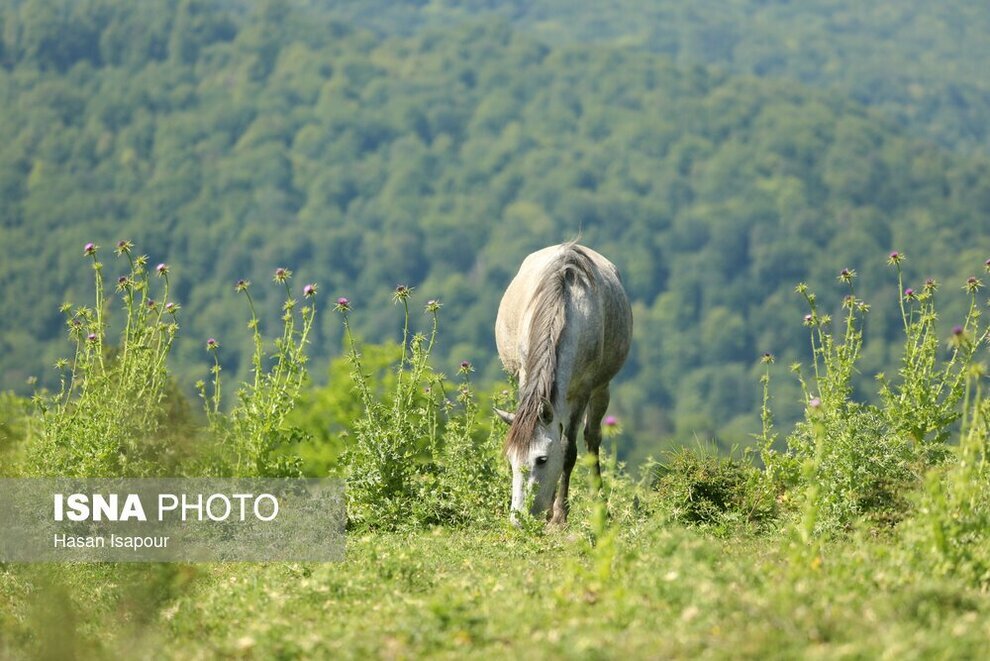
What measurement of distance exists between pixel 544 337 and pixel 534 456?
1.05 m

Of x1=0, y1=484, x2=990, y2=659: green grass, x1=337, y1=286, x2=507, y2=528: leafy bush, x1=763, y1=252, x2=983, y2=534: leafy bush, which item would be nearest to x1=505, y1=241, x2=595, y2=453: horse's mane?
x1=337, y1=286, x2=507, y2=528: leafy bush

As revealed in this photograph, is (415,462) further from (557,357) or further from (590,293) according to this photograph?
(590,293)

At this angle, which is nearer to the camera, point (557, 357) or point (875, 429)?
point (557, 357)

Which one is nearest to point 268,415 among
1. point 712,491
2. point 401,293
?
point 401,293

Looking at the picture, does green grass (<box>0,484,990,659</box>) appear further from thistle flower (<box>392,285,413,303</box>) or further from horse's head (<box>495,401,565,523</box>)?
thistle flower (<box>392,285,413,303</box>)

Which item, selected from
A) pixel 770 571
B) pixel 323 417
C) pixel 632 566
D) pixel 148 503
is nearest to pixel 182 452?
pixel 148 503

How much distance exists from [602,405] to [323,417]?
2053 inches

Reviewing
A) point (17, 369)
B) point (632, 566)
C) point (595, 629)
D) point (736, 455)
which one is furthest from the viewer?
point (17, 369)

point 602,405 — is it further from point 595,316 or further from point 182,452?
point 182,452

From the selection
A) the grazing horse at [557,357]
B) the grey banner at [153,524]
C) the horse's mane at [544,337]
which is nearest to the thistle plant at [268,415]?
the grey banner at [153,524]

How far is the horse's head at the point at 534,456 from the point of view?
11.6 meters

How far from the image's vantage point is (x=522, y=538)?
11.4 metres

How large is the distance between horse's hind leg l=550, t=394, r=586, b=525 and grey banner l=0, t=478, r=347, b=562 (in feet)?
6.56

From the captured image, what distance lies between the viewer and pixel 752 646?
6.99 m
